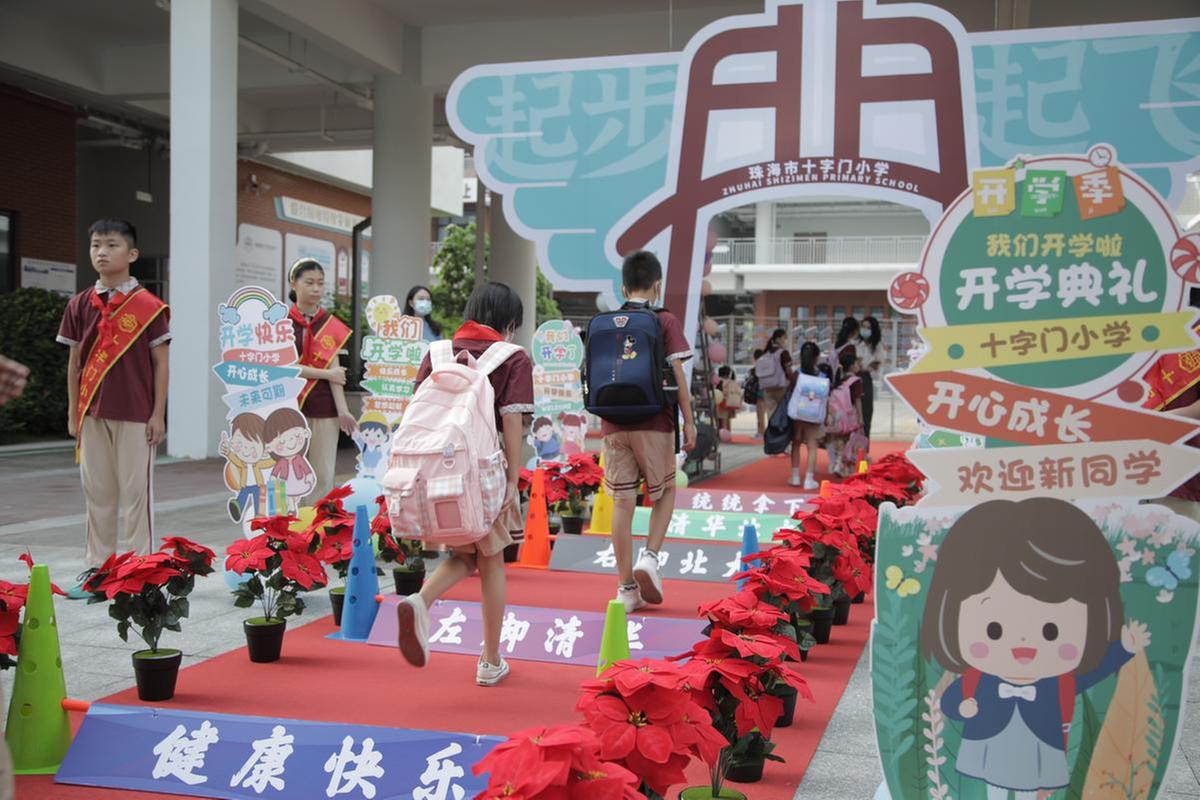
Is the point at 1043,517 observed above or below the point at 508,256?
below

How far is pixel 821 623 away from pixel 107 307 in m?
3.81

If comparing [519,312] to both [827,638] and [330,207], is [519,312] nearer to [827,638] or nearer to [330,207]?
[827,638]

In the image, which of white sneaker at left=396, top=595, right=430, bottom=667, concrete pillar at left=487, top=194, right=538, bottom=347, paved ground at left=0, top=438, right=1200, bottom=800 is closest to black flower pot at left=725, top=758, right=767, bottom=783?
paved ground at left=0, top=438, right=1200, bottom=800

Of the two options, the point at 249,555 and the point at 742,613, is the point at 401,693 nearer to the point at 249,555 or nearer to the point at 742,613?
the point at 249,555

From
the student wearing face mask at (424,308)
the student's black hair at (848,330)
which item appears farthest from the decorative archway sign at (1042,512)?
the student's black hair at (848,330)

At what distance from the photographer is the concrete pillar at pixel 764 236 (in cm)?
3316

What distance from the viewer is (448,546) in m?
3.94

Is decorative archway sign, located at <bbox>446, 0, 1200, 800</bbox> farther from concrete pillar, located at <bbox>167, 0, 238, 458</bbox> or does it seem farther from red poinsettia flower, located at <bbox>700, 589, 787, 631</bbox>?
concrete pillar, located at <bbox>167, 0, 238, 458</bbox>

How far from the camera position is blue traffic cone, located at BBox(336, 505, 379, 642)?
4867 mm

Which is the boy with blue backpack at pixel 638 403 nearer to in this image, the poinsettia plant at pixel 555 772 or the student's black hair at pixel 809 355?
the poinsettia plant at pixel 555 772

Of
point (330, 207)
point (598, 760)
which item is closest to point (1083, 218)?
point (598, 760)

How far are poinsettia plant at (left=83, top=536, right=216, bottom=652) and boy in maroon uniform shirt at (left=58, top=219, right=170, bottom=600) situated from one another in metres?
1.63

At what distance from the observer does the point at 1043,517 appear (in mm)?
2516

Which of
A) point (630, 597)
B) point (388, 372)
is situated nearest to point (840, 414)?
point (388, 372)
